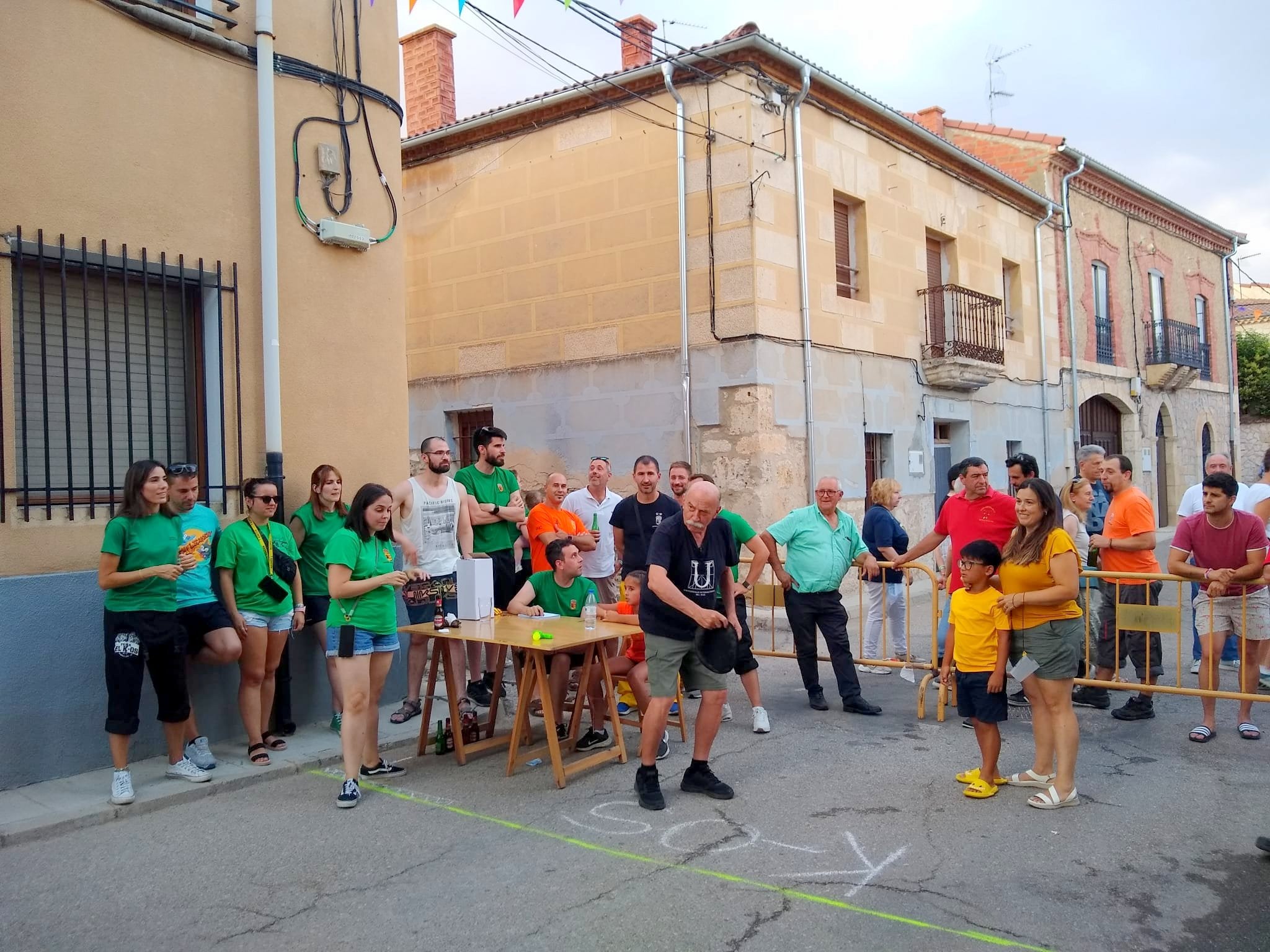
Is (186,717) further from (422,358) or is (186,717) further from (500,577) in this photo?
(422,358)

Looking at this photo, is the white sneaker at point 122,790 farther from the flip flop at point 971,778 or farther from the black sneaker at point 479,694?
the flip flop at point 971,778

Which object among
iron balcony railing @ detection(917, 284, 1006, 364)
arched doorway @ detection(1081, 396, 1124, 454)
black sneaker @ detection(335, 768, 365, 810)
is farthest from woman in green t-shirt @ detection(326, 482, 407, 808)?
arched doorway @ detection(1081, 396, 1124, 454)

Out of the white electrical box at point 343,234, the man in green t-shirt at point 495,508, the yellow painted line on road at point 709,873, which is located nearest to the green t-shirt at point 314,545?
the man in green t-shirt at point 495,508

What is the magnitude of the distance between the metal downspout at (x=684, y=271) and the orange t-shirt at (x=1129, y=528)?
19.0 feet

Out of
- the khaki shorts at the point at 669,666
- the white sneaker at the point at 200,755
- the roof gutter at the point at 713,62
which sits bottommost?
the white sneaker at the point at 200,755

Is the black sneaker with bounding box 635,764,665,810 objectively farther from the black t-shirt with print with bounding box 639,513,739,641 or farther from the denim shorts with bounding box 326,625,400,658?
the denim shorts with bounding box 326,625,400,658

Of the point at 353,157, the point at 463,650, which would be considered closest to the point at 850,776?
the point at 463,650

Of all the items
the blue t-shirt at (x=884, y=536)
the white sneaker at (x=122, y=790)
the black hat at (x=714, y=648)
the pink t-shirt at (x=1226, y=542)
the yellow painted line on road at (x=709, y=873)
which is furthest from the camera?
the blue t-shirt at (x=884, y=536)

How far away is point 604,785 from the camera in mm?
5395

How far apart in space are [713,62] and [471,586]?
8.25m

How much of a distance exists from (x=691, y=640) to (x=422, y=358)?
10424 mm

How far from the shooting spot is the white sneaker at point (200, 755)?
218 inches

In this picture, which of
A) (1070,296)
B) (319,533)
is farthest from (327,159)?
(1070,296)

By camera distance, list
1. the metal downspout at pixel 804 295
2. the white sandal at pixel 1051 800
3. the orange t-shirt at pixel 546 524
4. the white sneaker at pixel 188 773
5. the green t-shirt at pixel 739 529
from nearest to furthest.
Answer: the white sandal at pixel 1051 800 < the white sneaker at pixel 188 773 < the green t-shirt at pixel 739 529 < the orange t-shirt at pixel 546 524 < the metal downspout at pixel 804 295
